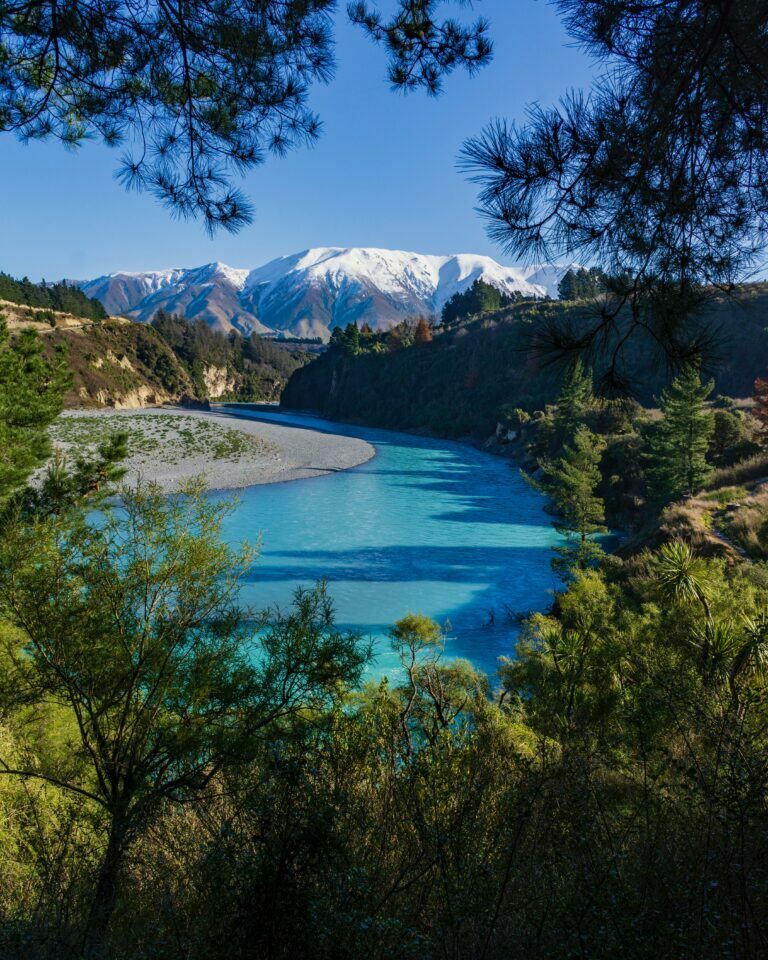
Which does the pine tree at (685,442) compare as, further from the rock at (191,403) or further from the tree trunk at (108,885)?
the rock at (191,403)

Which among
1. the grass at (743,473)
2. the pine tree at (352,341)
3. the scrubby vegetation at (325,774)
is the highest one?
the pine tree at (352,341)

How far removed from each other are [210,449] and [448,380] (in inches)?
2013

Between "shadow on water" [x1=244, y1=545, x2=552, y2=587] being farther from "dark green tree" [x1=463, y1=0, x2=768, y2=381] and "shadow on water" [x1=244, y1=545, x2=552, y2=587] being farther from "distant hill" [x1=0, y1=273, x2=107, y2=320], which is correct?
"distant hill" [x1=0, y1=273, x2=107, y2=320]

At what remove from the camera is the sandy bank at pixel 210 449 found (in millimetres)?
47125

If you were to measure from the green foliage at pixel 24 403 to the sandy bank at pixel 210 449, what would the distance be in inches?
1088

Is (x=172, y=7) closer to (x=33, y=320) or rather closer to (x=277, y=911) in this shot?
(x=277, y=911)

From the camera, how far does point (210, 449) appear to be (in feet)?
178

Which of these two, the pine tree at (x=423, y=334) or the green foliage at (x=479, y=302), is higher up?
the green foliage at (x=479, y=302)

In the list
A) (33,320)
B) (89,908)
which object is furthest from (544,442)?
(33,320)

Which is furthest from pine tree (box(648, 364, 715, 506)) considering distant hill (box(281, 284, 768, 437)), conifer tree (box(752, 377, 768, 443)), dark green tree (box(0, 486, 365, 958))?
distant hill (box(281, 284, 768, 437))

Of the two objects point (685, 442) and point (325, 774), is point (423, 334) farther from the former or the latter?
point (325, 774)

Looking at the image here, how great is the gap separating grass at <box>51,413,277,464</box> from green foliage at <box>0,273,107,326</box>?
4473 centimetres

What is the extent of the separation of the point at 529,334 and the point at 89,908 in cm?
775

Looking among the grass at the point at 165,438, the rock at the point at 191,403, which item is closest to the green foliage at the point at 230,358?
the rock at the point at 191,403
